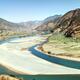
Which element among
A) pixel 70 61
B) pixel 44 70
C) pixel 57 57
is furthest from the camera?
pixel 57 57

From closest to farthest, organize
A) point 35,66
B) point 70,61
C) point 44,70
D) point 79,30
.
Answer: point 44,70 → point 35,66 → point 70,61 → point 79,30

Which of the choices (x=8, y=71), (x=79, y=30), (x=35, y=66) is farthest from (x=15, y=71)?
(x=79, y=30)

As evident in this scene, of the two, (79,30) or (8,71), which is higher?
(79,30)

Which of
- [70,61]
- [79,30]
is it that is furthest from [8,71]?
[79,30]

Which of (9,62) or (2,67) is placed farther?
(9,62)

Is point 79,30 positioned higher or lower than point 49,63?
higher

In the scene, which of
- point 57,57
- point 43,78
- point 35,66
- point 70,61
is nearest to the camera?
point 43,78

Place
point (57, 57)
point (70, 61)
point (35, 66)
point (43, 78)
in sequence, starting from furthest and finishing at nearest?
point (57, 57), point (70, 61), point (35, 66), point (43, 78)

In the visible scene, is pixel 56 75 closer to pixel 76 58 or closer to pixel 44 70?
pixel 44 70

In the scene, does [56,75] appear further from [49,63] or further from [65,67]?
[49,63]
